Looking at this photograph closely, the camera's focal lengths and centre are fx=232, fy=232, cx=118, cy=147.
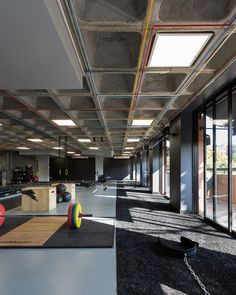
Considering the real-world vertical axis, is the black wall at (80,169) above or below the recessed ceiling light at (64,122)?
below

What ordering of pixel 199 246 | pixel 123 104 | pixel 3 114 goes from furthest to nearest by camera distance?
pixel 3 114 < pixel 123 104 < pixel 199 246

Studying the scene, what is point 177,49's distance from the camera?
10.1 ft

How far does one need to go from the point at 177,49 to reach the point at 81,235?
3.62 m

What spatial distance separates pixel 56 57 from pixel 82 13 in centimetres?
57

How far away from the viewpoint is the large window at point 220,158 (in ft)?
15.5

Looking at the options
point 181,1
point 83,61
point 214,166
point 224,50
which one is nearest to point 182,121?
point 214,166

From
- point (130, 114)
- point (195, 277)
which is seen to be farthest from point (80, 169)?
point (195, 277)

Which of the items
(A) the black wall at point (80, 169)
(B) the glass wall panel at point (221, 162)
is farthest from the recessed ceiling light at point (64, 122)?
(A) the black wall at point (80, 169)

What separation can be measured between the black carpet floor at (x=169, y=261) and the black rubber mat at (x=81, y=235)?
0.26 meters

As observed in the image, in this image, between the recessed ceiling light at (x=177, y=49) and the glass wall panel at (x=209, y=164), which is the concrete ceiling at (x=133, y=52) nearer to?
the recessed ceiling light at (x=177, y=49)

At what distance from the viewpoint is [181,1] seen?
7.72ft

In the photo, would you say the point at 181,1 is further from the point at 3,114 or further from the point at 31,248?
the point at 3,114

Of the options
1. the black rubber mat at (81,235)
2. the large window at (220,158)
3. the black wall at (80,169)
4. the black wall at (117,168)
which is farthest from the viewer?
the black wall at (117,168)

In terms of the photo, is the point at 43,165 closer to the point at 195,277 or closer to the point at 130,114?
the point at 130,114
